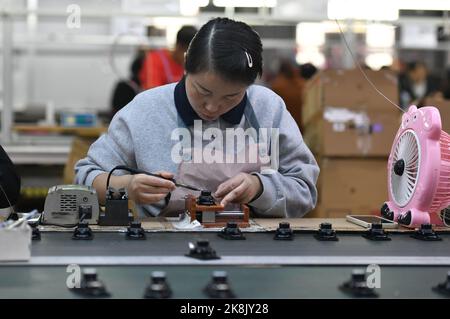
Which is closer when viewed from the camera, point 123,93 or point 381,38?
point 123,93

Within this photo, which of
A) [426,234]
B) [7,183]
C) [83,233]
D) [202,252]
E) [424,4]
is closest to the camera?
[202,252]

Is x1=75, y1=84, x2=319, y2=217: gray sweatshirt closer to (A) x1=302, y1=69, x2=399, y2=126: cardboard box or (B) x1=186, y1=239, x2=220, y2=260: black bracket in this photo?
(B) x1=186, y1=239, x2=220, y2=260: black bracket

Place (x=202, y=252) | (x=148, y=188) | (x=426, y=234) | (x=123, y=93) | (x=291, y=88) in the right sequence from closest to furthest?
(x=202, y=252), (x=426, y=234), (x=148, y=188), (x=291, y=88), (x=123, y=93)

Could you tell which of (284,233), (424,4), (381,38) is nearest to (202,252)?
(284,233)

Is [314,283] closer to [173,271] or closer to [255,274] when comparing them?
[255,274]

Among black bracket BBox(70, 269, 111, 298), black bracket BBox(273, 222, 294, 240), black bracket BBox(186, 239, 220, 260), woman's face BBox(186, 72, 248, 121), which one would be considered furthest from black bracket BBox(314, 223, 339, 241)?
black bracket BBox(70, 269, 111, 298)

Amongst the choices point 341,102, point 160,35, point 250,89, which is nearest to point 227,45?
point 250,89

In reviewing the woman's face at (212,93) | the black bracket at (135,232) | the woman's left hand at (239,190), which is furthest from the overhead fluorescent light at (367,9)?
the black bracket at (135,232)

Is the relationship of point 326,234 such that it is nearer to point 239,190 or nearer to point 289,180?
point 239,190

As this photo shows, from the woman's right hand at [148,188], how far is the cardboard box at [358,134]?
217cm

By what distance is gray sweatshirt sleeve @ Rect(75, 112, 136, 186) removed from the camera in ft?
5.82

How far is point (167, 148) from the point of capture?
1805 millimetres

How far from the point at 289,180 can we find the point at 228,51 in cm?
37

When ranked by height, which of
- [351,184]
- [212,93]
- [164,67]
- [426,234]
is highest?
[164,67]
